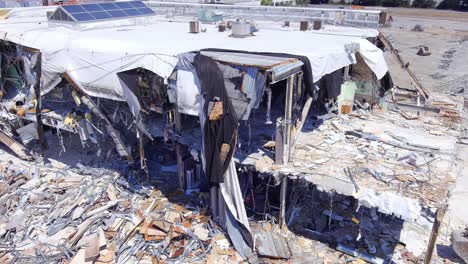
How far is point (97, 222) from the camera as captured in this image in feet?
37.5

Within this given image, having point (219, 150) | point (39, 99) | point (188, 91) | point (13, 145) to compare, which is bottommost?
point (13, 145)

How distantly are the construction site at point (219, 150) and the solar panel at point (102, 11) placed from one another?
0.12 m

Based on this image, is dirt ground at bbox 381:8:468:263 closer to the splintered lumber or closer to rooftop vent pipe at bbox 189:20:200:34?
rooftop vent pipe at bbox 189:20:200:34

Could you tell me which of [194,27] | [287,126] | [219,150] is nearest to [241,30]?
[194,27]

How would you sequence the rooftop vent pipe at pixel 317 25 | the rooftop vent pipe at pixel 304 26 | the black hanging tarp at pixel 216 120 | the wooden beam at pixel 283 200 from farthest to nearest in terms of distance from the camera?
the rooftop vent pipe at pixel 317 25 → the rooftop vent pipe at pixel 304 26 → the wooden beam at pixel 283 200 → the black hanging tarp at pixel 216 120

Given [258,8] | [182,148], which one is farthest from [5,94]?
[258,8]

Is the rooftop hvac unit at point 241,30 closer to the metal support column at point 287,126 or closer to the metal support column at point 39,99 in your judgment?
the metal support column at point 287,126

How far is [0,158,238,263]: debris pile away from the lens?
10.3 m

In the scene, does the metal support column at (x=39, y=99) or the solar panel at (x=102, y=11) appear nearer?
the metal support column at (x=39, y=99)

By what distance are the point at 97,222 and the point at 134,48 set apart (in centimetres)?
572

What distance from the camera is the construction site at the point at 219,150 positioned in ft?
32.7

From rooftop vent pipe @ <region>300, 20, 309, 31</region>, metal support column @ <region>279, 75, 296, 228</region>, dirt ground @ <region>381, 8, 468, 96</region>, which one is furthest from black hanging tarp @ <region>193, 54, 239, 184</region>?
dirt ground @ <region>381, 8, 468, 96</region>

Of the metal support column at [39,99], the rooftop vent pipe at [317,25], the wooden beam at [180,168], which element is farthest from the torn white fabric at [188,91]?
the rooftop vent pipe at [317,25]

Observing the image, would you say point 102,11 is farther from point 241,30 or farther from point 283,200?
point 283,200
